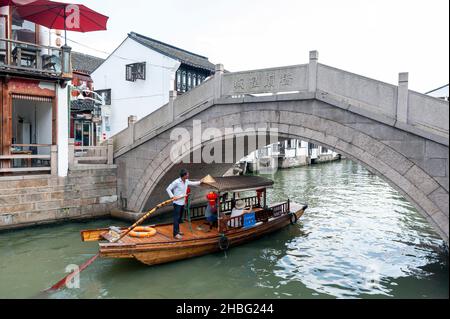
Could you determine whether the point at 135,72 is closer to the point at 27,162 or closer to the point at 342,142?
the point at 27,162

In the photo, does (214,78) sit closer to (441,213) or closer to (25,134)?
(441,213)

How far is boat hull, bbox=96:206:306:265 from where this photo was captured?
7.70 metres

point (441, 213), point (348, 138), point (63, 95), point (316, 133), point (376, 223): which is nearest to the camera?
point (441, 213)

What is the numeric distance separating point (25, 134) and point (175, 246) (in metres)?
9.43

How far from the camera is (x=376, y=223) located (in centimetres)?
1280

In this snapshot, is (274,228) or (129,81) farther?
(129,81)

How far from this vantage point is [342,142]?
816 centimetres

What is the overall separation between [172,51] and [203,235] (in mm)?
19882

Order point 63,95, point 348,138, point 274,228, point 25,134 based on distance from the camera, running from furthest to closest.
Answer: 1. point 25,134
2. point 63,95
3. point 274,228
4. point 348,138

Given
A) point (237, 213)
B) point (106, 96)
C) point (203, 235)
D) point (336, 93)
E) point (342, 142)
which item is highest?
point (106, 96)

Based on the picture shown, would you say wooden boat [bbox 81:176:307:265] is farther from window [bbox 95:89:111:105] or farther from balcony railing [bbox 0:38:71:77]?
window [bbox 95:89:111:105]

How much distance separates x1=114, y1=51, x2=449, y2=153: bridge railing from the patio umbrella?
4211 millimetres

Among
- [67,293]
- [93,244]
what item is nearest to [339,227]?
[93,244]

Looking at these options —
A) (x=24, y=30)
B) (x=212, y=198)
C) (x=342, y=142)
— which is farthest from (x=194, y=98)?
(x=24, y=30)
